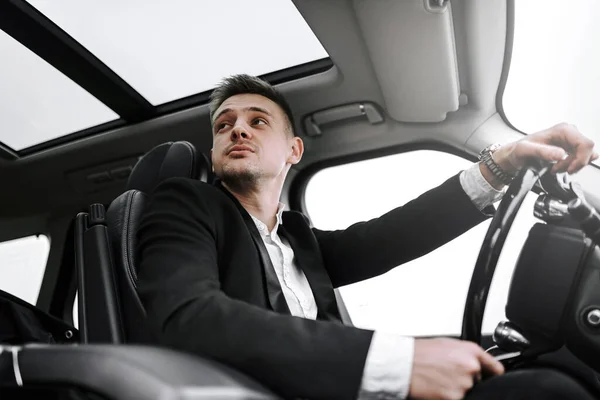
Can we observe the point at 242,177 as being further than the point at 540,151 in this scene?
Yes

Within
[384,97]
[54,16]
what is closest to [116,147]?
[54,16]

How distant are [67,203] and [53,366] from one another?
231 cm

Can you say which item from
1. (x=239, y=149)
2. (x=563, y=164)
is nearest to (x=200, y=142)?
(x=239, y=149)

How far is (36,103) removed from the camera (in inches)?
86.5

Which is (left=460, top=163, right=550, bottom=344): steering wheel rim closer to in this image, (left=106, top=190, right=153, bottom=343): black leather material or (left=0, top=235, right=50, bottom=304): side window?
(left=106, top=190, right=153, bottom=343): black leather material

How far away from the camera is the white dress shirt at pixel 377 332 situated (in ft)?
2.42

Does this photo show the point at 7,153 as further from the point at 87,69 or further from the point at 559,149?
the point at 559,149

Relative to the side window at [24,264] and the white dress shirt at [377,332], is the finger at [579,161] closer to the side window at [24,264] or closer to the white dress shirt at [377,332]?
the white dress shirt at [377,332]

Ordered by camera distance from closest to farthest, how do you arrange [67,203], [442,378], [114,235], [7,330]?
[442,378], [114,235], [7,330], [67,203]

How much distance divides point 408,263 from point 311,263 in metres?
0.78

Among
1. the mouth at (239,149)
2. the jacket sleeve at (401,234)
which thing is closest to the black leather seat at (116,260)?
the mouth at (239,149)

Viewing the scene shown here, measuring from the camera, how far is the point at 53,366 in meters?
0.55

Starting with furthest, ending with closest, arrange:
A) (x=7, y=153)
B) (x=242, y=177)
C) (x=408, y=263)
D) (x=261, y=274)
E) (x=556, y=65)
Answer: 1. (x=7, y=153)
2. (x=408, y=263)
3. (x=556, y=65)
4. (x=242, y=177)
5. (x=261, y=274)

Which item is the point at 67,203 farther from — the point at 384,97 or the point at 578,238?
the point at 578,238
